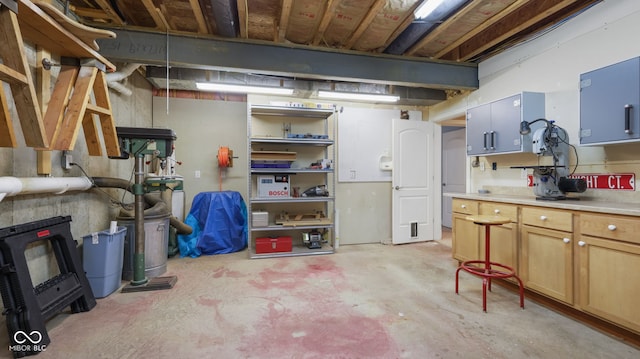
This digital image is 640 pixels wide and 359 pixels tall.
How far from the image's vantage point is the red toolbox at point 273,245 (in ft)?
13.3

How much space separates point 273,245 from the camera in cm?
411

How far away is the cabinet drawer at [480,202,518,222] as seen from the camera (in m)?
2.72

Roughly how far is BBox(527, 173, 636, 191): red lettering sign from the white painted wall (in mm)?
40

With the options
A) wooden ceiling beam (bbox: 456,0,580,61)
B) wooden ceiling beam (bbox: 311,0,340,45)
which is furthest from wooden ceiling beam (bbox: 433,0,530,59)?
wooden ceiling beam (bbox: 311,0,340,45)

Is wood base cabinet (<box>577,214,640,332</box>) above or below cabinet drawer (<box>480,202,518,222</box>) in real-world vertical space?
below

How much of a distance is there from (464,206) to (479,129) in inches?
39.3

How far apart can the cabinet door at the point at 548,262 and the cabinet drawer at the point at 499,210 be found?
0.16 metres

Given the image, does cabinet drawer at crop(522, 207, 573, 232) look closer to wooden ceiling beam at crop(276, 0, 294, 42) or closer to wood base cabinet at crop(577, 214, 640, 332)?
wood base cabinet at crop(577, 214, 640, 332)

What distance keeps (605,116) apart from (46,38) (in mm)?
4066

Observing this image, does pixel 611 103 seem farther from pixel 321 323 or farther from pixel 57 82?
pixel 57 82

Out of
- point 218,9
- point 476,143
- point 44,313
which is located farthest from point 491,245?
point 44,313

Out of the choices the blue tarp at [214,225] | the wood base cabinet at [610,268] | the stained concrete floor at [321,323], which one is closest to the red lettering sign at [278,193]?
the blue tarp at [214,225]

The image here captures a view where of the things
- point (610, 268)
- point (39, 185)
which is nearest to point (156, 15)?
point (39, 185)

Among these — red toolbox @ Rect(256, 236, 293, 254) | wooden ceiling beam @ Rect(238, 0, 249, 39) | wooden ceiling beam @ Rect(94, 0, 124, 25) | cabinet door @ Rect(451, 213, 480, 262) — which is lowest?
red toolbox @ Rect(256, 236, 293, 254)
